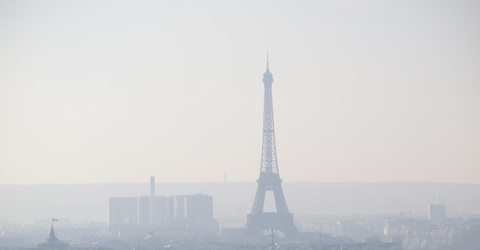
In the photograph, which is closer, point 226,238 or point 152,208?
point 226,238

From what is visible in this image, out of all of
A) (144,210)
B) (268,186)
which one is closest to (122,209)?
(144,210)

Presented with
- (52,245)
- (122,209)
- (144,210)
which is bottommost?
(52,245)

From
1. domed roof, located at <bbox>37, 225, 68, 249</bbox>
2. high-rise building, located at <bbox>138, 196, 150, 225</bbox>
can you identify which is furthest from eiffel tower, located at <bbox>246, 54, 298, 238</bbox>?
high-rise building, located at <bbox>138, 196, 150, 225</bbox>

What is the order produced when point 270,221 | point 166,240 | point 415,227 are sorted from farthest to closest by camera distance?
point 415,227
point 270,221
point 166,240

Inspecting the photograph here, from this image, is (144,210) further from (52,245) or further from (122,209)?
(52,245)

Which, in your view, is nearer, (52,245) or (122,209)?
(52,245)

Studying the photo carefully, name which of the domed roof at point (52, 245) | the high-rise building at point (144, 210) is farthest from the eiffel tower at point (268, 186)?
the high-rise building at point (144, 210)

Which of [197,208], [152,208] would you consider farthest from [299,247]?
[152,208]

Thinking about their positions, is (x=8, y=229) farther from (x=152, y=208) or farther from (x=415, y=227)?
(x=415, y=227)

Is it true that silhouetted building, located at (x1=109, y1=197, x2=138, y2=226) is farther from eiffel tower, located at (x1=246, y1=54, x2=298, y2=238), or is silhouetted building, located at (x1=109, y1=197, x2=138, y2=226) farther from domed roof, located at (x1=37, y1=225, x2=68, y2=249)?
domed roof, located at (x1=37, y1=225, x2=68, y2=249)
